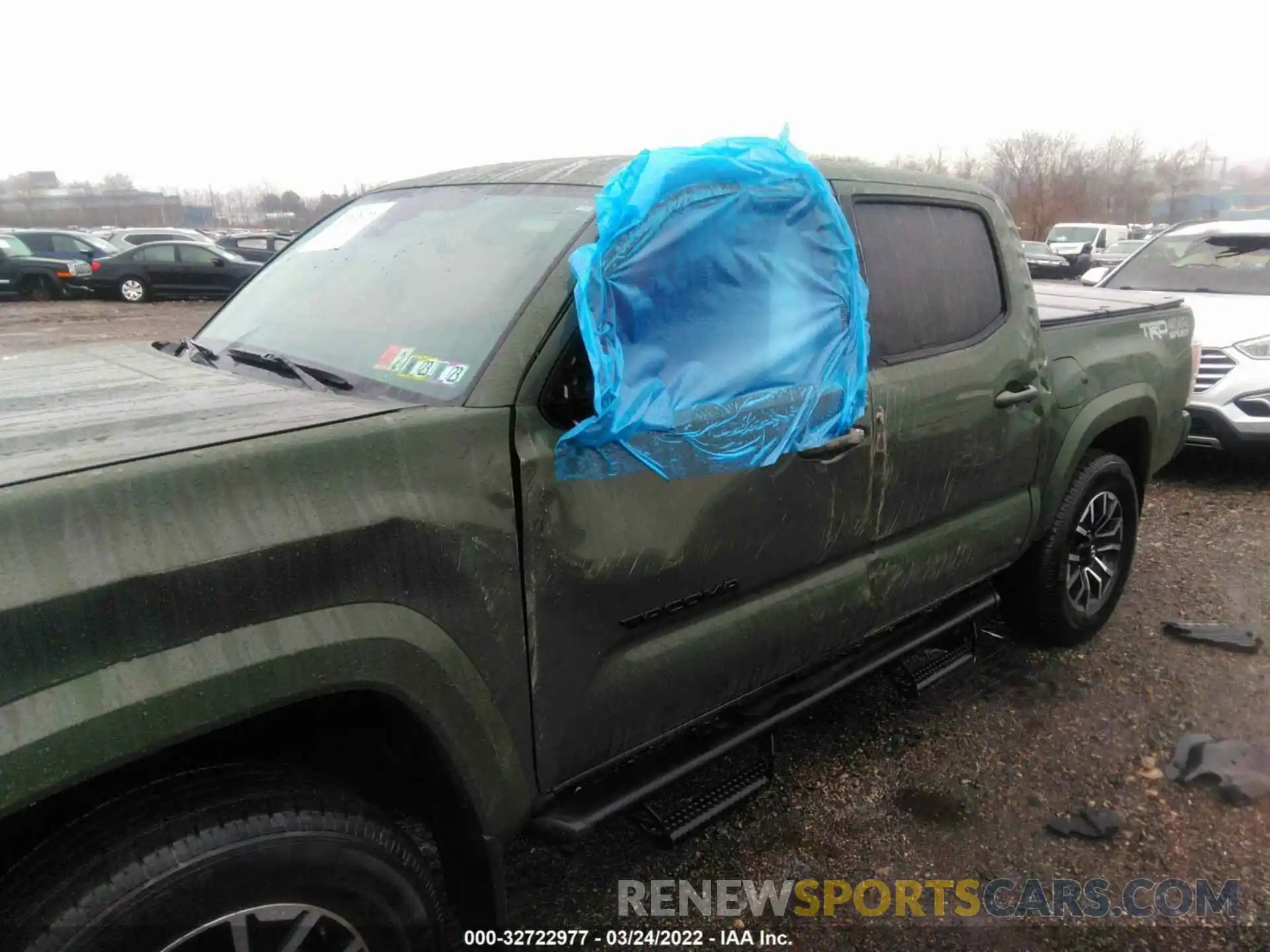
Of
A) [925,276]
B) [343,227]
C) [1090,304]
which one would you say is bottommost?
[1090,304]

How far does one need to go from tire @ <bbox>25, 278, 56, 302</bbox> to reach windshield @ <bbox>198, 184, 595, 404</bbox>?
21.4m

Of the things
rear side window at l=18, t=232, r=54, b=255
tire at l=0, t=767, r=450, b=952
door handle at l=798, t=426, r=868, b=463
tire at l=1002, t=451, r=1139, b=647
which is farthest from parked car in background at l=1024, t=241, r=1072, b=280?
rear side window at l=18, t=232, r=54, b=255

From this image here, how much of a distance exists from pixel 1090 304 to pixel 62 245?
74.8 feet

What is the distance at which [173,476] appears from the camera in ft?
4.75

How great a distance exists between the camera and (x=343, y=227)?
112 inches

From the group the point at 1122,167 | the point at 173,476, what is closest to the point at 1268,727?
the point at 173,476

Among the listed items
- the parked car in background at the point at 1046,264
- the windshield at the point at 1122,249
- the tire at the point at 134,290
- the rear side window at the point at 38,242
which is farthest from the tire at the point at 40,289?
the windshield at the point at 1122,249

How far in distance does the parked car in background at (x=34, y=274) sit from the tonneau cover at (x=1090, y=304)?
2094cm

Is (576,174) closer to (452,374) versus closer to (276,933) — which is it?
(452,374)

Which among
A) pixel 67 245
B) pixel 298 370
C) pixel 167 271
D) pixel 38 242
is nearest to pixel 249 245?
pixel 67 245

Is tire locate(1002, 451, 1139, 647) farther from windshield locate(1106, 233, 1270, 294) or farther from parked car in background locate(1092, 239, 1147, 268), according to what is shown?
parked car in background locate(1092, 239, 1147, 268)

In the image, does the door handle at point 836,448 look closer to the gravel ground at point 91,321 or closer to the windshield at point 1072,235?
the gravel ground at point 91,321

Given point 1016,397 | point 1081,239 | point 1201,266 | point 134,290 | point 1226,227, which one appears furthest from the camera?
point 1081,239

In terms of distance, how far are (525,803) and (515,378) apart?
0.89 m
